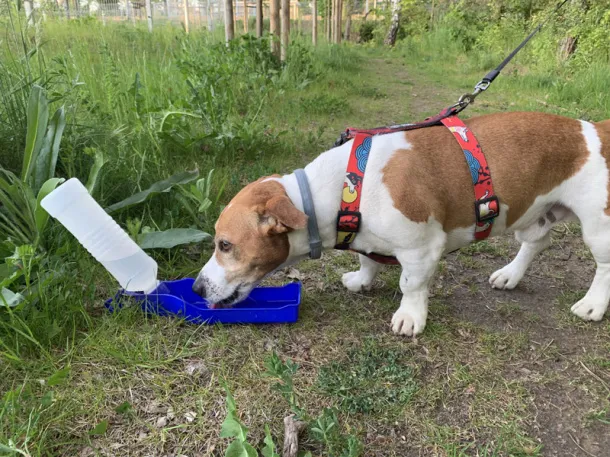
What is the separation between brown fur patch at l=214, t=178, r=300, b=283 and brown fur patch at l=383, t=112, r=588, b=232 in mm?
714

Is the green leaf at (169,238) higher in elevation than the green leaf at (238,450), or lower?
higher

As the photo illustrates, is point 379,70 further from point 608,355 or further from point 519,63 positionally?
point 608,355

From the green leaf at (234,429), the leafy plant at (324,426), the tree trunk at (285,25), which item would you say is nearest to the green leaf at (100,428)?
the green leaf at (234,429)

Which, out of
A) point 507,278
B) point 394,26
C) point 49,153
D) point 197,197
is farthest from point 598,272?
point 394,26

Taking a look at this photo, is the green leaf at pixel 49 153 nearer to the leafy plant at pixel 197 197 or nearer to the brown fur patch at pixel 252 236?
the leafy plant at pixel 197 197

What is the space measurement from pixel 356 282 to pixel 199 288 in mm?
1040

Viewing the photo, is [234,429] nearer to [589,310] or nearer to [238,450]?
[238,450]

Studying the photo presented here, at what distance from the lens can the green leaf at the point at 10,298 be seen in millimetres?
2223

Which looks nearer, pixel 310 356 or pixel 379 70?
pixel 310 356

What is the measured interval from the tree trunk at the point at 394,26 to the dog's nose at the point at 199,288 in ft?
79.4

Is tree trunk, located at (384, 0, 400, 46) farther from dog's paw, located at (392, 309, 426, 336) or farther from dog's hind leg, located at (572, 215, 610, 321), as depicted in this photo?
dog's paw, located at (392, 309, 426, 336)

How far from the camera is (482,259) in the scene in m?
3.58

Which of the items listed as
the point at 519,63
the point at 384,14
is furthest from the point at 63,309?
the point at 384,14

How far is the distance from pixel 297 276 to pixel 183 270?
2.46ft
